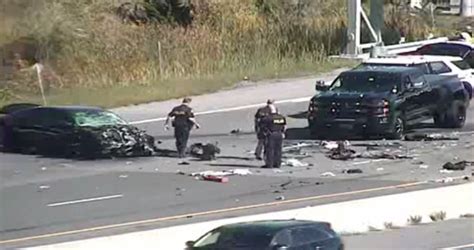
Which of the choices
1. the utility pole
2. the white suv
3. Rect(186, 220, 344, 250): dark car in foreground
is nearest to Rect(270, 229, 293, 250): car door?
Rect(186, 220, 344, 250): dark car in foreground

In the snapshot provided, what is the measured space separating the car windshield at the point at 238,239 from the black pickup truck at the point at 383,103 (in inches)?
722

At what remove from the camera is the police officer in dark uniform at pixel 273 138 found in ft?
95.6

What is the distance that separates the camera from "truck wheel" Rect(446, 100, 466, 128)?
35.4 meters

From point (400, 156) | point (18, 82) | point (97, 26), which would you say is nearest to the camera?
point (400, 156)

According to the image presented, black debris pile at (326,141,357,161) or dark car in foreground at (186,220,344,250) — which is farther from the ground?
dark car in foreground at (186,220,344,250)

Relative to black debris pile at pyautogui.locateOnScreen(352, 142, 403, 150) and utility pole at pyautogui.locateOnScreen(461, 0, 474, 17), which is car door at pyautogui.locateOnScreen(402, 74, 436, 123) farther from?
utility pole at pyautogui.locateOnScreen(461, 0, 474, 17)

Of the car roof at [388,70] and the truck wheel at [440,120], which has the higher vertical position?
the car roof at [388,70]

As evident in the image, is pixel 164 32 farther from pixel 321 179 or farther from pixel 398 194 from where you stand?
pixel 398 194

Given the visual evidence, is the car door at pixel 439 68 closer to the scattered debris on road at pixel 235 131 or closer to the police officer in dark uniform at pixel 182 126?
the scattered debris on road at pixel 235 131

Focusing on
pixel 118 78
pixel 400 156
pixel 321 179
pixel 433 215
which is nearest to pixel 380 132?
pixel 400 156

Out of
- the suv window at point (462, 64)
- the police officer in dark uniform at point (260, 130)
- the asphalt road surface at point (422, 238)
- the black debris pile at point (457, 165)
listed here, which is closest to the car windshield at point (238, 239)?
the asphalt road surface at point (422, 238)

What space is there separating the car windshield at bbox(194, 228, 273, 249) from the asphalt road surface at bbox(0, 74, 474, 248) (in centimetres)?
525

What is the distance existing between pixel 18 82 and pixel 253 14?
2018cm

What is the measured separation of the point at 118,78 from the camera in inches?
1807
